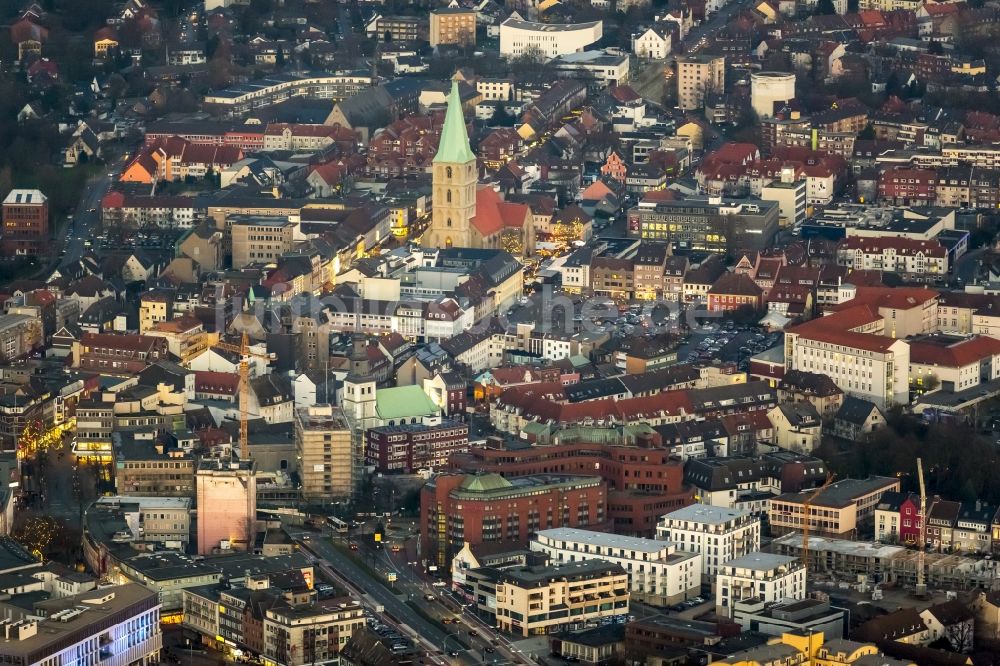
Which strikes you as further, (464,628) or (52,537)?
(52,537)


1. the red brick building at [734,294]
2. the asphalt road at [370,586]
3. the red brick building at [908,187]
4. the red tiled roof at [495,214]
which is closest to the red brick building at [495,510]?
the asphalt road at [370,586]

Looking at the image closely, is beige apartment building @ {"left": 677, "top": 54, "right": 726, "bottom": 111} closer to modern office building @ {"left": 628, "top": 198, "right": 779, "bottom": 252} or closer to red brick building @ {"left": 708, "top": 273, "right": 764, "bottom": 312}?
modern office building @ {"left": 628, "top": 198, "right": 779, "bottom": 252}

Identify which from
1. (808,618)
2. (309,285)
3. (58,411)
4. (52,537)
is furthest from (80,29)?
(808,618)

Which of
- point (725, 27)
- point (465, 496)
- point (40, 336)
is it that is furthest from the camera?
point (725, 27)

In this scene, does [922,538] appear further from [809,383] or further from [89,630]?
[89,630]

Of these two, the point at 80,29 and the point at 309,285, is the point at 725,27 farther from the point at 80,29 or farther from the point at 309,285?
the point at 309,285

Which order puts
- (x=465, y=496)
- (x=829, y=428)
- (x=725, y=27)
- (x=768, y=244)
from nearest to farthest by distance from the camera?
(x=465, y=496) < (x=829, y=428) < (x=768, y=244) < (x=725, y=27)

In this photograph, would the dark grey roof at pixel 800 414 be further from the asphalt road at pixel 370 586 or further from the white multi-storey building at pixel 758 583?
the asphalt road at pixel 370 586

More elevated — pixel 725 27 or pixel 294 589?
pixel 725 27

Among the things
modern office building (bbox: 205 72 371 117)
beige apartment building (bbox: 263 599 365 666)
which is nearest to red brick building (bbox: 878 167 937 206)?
modern office building (bbox: 205 72 371 117)
